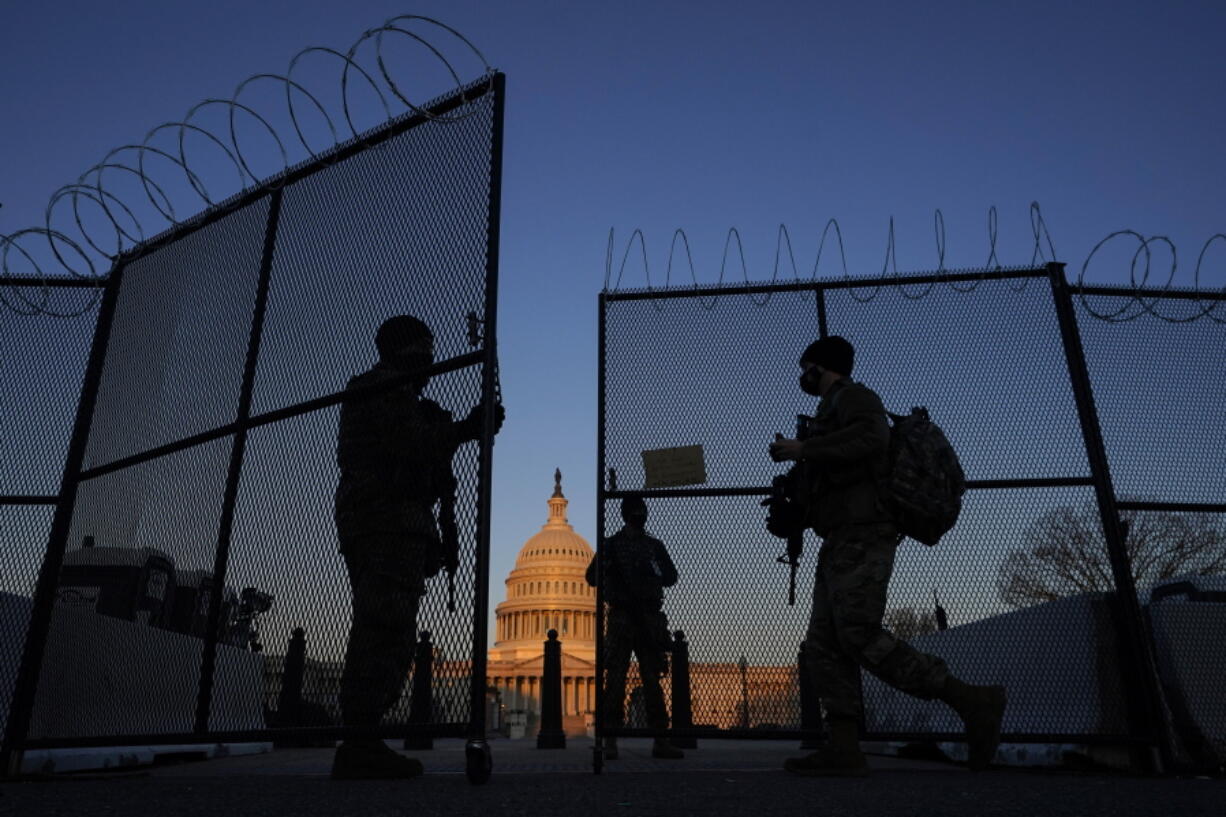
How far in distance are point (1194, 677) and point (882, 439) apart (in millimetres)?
2092

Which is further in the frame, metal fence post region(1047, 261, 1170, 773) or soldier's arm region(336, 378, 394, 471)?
metal fence post region(1047, 261, 1170, 773)

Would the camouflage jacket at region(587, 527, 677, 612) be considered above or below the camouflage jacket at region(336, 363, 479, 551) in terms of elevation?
below

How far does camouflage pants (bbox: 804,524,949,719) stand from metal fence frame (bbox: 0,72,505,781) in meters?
1.47

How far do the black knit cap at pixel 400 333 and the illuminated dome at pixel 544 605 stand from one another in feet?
213

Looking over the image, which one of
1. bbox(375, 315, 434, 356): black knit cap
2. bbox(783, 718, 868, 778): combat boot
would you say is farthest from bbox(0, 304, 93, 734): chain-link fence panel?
bbox(783, 718, 868, 778): combat boot

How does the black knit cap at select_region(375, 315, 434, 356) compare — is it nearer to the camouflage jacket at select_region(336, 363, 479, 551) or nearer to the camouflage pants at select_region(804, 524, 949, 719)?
the camouflage jacket at select_region(336, 363, 479, 551)

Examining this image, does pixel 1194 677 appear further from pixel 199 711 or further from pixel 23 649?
pixel 23 649

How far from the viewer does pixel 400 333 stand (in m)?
3.98

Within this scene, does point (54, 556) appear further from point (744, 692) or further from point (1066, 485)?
point (1066, 485)

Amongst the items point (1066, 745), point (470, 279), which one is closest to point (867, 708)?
point (1066, 745)

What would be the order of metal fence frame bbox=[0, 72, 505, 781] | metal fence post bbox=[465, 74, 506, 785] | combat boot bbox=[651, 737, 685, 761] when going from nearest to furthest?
1. metal fence post bbox=[465, 74, 506, 785]
2. metal fence frame bbox=[0, 72, 505, 781]
3. combat boot bbox=[651, 737, 685, 761]

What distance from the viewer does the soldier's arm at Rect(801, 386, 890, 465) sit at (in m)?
3.74

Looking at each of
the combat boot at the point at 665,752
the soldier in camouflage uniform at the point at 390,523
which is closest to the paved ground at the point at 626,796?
the soldier in camouflage uniform at the point at 390,523

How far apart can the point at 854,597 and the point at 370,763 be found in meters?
2.16
